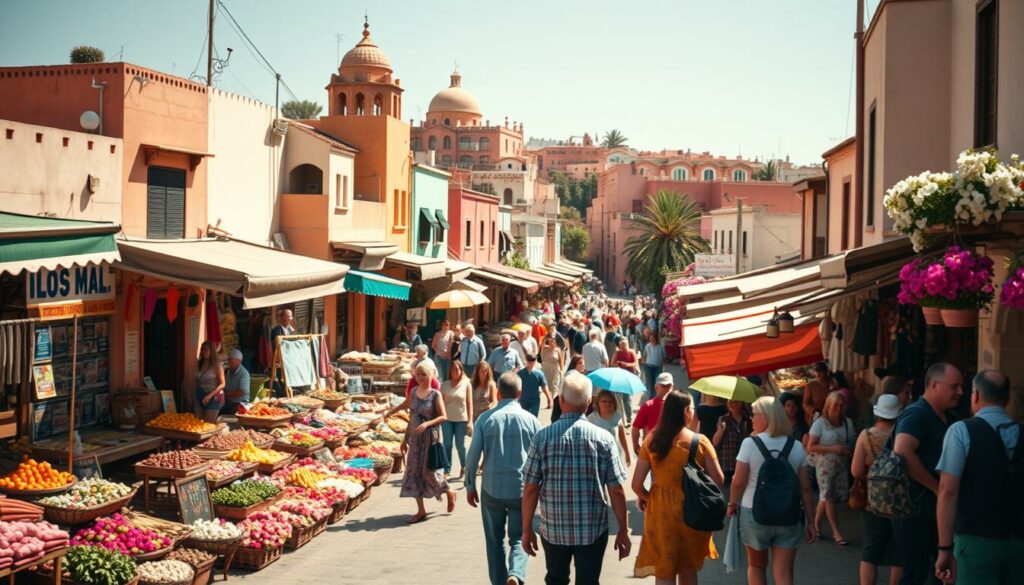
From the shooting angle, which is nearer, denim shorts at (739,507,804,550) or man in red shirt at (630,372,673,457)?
denim shorts at (739,507,804,550)

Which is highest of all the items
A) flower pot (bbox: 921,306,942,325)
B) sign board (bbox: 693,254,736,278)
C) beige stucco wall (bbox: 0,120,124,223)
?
beige stucco wall (bbox: 0,120,124,223)

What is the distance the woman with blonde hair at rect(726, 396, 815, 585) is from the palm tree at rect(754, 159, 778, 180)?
113692 millimetres

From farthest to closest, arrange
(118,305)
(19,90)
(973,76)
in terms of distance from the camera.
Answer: (19,90), (118,305), (973,76)

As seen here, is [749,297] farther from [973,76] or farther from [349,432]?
[349,432]

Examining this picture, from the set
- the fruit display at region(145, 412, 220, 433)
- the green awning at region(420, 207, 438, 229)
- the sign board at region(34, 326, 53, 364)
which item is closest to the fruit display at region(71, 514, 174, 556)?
the sign board at region(34, 326, 53, 364)

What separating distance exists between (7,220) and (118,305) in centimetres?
336

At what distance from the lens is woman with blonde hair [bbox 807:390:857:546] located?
1008 cm

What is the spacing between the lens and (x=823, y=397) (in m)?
11.9

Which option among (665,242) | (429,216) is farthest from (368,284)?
(665,242)

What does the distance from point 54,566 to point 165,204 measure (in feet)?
24.6

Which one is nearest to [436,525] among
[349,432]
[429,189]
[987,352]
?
[349,432]

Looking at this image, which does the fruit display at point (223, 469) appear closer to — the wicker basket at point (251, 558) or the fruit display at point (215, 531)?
the fruit display at point (215, 531)

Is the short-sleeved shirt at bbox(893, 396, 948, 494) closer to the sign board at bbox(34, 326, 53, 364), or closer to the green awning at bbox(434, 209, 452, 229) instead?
the sign board at bbox(34, 326, 53, 364)

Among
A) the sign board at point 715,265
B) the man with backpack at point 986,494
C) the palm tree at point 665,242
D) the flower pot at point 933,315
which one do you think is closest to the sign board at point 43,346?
the flower pot at point 933,315
